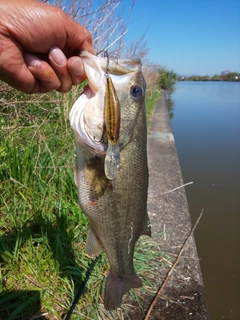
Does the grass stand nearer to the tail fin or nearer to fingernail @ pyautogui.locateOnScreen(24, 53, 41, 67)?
the tail fin

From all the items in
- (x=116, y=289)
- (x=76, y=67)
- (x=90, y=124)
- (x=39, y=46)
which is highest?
(x=39, y=46)

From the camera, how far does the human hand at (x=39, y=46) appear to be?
1393 mm

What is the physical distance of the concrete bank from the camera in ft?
7.74

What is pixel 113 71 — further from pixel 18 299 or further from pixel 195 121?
pixel 195 121

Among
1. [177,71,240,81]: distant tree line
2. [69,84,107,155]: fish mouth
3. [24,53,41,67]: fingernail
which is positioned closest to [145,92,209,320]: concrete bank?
[69,84,107,155]: fish mouth

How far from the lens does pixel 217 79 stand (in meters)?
90.8

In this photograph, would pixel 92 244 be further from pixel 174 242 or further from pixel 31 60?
pixel 174 242

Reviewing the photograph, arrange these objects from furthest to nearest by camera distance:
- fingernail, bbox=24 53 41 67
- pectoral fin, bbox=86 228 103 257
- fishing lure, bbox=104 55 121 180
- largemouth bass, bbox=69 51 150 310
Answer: pectoral fin, bbox=86 228 103 257 < fingernail, bbox=24 53 41 67 < largemouth bass, bbox=69 51 150 310 < fishing lure, bbox=104 55 121 180

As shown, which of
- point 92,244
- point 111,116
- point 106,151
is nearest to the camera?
point 111,116

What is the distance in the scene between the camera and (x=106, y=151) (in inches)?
58.5

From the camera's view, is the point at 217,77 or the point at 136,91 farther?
the point at 217,77

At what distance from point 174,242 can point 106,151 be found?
211 centimetres

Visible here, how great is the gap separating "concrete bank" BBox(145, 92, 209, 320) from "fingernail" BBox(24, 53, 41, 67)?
6.88 feet

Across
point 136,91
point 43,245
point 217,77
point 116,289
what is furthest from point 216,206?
point 217,77
